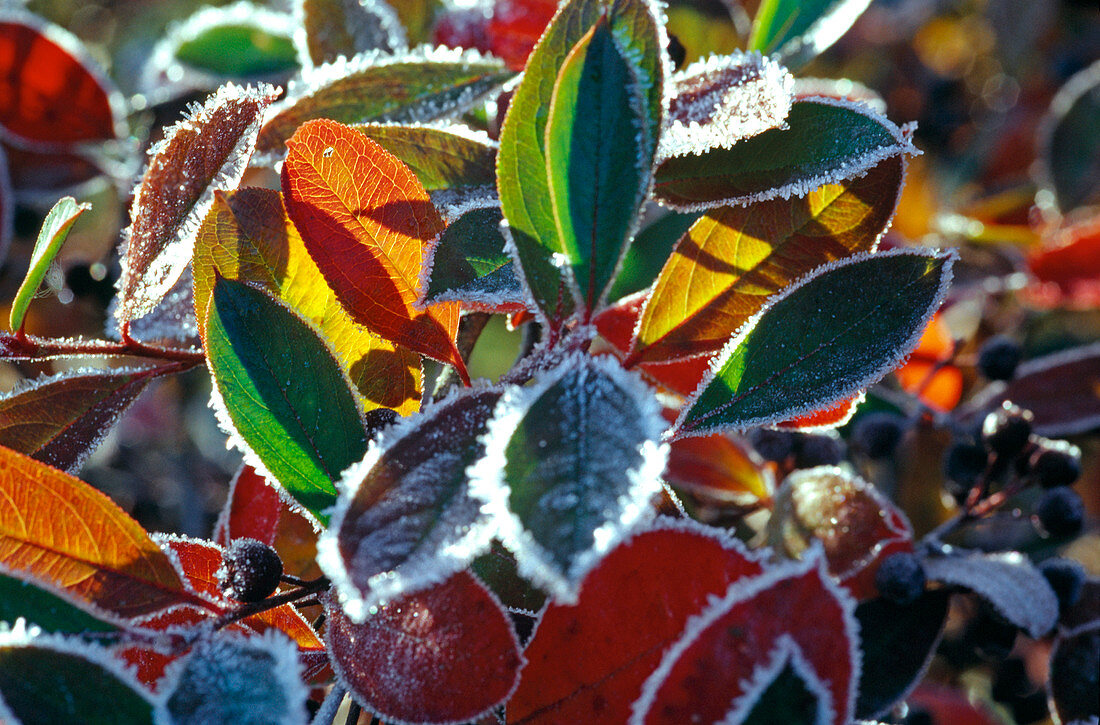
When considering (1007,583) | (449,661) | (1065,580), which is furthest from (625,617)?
(1065,580)

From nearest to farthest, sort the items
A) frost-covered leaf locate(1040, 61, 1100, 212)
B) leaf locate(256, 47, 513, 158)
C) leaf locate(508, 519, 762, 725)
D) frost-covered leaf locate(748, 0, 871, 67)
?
1. leaf locate(508, 519, 762, 725)
2. leaf locate(256, 47, 513, 158)
3. frost-covered leaf locate(748, 0, 871, 67)
4. frost-covered leaf locate(1040, 61, 1100, 212)

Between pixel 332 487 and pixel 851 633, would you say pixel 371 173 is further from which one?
pixel 851 633

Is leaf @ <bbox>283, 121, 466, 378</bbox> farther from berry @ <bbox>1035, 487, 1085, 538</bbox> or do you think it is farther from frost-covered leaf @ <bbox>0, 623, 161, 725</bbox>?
berry @ <bbox>1035, 487, 1085, 538</bbox>

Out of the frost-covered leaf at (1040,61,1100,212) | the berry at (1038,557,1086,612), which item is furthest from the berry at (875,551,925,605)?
the frost-covered leaf at (1040,61,1100,212)

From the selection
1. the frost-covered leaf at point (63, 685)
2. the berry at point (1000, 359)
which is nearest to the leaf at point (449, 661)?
the frost-covered leaf at point (63, 685)

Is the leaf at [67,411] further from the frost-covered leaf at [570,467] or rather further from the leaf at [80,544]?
the frost-covered leaf at [570,467]

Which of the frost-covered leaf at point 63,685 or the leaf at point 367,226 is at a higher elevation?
the leaf at point 367,226

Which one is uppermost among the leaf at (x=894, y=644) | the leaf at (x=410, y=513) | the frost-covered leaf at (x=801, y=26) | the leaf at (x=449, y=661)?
the frost-covered leaf at (x=801, y=26)
